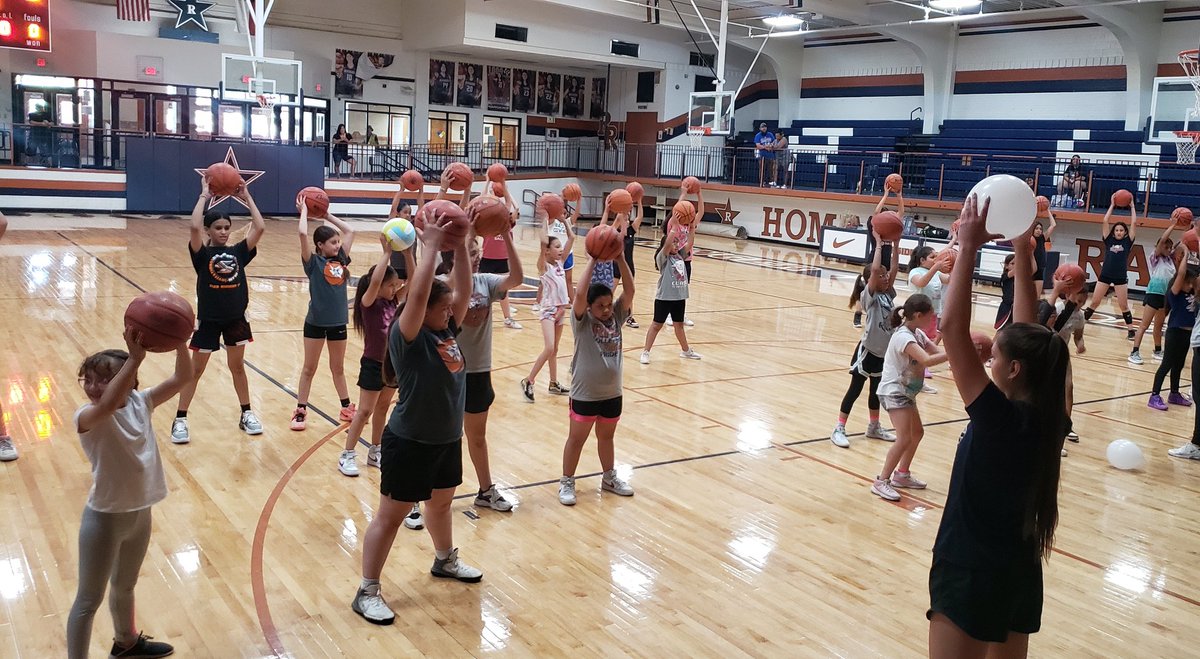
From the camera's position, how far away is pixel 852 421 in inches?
318

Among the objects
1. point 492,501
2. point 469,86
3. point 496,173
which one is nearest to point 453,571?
point 492,501

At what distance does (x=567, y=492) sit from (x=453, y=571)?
1263mm

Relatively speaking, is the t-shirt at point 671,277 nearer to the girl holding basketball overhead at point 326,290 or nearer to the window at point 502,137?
the girl holding basketball overhead at point 326,290

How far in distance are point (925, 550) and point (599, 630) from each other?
2.11m

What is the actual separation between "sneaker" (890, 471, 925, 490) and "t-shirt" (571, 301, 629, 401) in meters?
2.14

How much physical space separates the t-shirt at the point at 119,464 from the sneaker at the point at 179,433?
3.28 m

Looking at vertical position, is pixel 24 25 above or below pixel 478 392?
above

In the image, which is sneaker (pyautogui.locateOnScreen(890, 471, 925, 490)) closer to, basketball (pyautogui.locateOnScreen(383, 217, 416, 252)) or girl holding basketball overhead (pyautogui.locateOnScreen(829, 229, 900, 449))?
girl holding basketball overhead (pyautogui.locateOnScreen(829, 229, 900, 449))

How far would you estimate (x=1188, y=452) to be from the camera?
24.3 ft

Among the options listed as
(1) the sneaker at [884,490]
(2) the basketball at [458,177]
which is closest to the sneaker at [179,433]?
(2) the basketball at [458,177]

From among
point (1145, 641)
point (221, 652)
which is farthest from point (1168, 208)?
point (221, 652)

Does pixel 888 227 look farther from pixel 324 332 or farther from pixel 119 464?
pixel 119 464

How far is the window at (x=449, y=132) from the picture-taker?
29953 mm

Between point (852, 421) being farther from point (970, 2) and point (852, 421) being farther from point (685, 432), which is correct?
point (970, 2)
